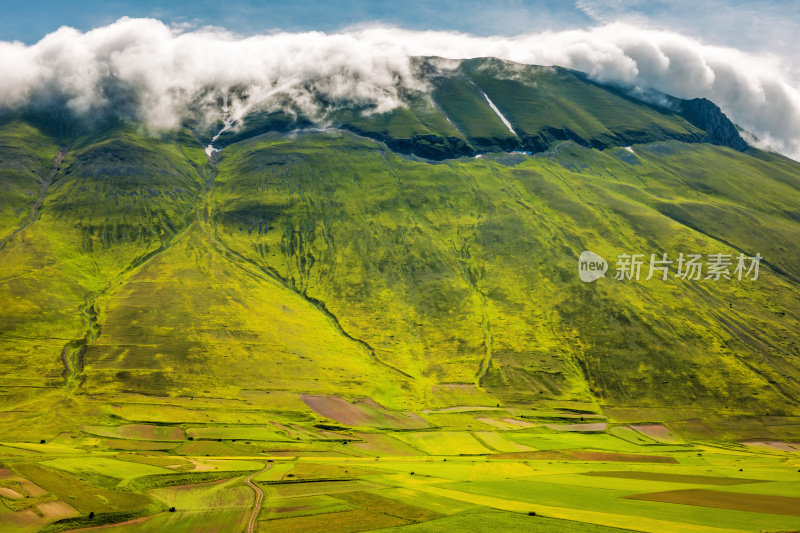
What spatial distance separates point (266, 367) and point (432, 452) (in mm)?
76144

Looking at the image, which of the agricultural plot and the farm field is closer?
the farm field

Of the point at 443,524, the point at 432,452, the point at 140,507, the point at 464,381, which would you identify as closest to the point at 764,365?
the point at 464,381

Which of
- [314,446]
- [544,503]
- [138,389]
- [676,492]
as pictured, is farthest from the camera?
[138,389]

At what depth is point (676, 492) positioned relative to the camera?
260 feet

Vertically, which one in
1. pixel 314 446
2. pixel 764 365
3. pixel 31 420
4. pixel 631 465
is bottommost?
pixel 31 420

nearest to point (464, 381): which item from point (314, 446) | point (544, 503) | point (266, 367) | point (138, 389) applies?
point (266, 367)

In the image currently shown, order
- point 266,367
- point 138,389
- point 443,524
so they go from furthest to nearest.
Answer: point 266,367 → point 138,389 → point 443,524

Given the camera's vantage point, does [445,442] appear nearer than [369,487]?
No

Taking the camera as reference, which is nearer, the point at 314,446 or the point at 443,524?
the point at 443,524

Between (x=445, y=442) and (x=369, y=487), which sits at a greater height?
(x=369, y=487)

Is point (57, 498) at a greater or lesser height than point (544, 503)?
lesser

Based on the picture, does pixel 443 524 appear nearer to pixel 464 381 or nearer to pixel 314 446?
pixel 314 446

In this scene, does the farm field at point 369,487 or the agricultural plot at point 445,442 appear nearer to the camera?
the farm field at point 369,487

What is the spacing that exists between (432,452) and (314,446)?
86.0 feet
